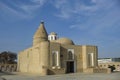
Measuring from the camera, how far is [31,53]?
1907 inches

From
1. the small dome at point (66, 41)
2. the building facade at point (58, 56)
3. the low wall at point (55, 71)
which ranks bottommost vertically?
the low wall at point (55, 71)

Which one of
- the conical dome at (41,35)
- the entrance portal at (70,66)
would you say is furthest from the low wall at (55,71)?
the conical dome at (41,35)

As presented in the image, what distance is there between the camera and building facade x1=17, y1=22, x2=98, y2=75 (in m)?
40.6

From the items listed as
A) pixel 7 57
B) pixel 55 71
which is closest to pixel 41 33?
pixel 55 71

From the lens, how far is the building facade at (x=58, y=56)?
133ft

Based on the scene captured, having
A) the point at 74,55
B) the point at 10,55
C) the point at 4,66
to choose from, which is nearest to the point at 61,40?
the point at 74,55

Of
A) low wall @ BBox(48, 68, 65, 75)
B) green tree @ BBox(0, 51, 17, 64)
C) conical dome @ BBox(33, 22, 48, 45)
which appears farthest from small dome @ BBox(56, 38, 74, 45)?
green tree @ BBox(0, 51, 17, 64)

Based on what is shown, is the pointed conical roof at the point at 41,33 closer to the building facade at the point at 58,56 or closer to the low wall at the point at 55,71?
the building facade at the point at 58,56

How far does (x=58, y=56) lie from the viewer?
138 feet

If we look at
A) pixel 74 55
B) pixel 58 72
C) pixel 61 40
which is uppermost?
pixel 61 40

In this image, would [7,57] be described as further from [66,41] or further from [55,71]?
[55,71]

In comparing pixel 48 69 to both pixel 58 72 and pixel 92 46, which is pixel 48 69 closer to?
pixel 58 72

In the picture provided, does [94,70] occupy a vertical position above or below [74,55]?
below

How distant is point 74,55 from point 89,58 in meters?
2.94
